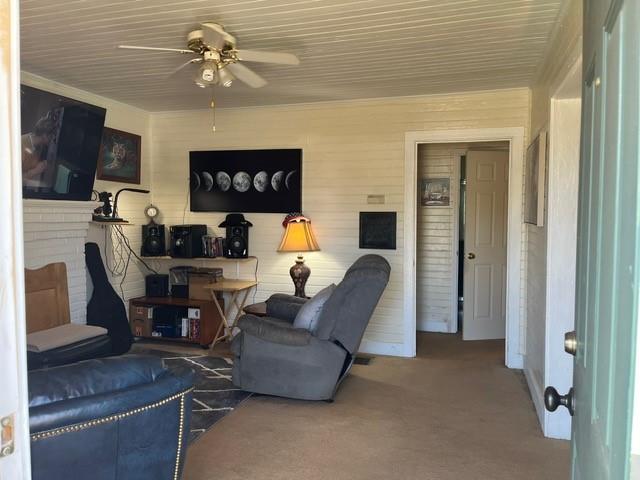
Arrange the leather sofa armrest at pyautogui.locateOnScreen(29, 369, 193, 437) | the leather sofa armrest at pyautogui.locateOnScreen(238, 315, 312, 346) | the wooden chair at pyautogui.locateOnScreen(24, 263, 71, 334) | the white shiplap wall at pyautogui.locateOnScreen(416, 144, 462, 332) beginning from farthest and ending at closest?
the white shiplap wall at pyautogui.locateOnScreen(416, 144, 462, 332)
the wooden chair at pyautogui.locateOnScreen(24, 263, 71, 334)
the leather sofa armrest at pyautogui.locateOnScreen(238, 315, 312, 346)
the leather sofa armrest at pyautogui.locateOnScreen(29, 369, 193, 437)

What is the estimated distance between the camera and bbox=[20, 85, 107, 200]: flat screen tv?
12.7 feet

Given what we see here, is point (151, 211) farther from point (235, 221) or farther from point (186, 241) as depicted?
point (235, 221)

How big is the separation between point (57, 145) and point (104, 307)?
5.30 ft

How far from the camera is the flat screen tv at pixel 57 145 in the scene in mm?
3859

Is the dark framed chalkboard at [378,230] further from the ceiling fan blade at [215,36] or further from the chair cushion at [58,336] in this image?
the chair cushion at [58,336]

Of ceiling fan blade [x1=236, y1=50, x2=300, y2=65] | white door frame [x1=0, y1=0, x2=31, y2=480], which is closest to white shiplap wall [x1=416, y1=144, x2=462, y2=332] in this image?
ceiling fan blade [x1=236, y1=50, x2=300, y2=65]

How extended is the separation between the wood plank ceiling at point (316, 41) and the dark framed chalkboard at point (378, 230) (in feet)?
3.87

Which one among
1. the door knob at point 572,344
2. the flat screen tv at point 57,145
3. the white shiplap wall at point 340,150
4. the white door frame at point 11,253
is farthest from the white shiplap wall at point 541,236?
the flat screen tv at point 57,145

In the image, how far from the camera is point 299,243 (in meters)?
5.04

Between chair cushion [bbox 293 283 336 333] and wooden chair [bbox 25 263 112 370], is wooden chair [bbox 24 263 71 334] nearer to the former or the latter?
wooden chair [bbox 25 263 112 370]

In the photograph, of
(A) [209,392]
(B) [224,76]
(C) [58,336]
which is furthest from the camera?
(A) [209,392]

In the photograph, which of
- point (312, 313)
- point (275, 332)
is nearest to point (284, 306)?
point (312, 313)

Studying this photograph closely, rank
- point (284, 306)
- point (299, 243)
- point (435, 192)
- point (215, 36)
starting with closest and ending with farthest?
point (215, 36)
point (284, 306)
point (299, 243)
point (435, 192)

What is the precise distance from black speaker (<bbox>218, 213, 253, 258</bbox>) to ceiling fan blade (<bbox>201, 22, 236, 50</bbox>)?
7.99ft
